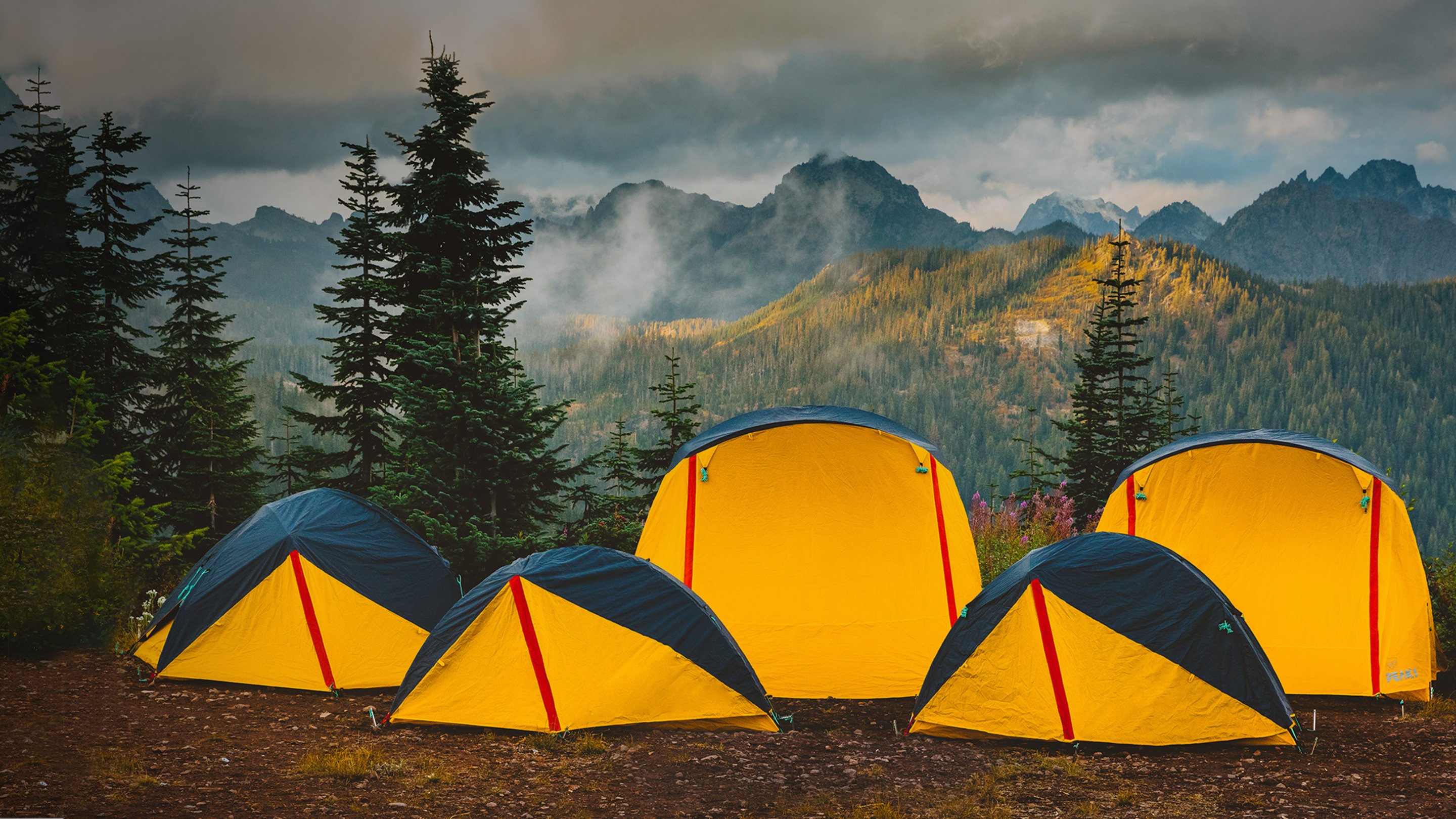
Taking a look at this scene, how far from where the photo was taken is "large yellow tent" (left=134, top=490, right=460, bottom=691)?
878 centimetres

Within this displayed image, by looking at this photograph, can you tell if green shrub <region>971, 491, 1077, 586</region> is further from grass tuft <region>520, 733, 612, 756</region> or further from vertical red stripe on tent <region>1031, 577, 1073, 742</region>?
grass tuft <region>520, 733, 612, 756</region>

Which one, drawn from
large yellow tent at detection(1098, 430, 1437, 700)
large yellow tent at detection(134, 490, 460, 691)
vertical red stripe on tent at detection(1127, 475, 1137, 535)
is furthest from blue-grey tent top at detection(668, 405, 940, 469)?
large yellow tent at detection(134, 490, 460, 691)

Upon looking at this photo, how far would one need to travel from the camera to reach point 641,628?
25.9ft

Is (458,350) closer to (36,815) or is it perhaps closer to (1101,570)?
(36,815)

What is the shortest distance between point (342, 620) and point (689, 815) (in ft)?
15.6

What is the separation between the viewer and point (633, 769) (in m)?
6.91

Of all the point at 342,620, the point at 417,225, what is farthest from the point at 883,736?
the point at 417,225

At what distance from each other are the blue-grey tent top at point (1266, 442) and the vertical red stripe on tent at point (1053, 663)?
11.8 ft

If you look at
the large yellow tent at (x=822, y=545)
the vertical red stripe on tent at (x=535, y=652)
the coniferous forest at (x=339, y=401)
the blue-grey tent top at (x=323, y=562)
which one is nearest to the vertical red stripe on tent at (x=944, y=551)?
the large yellow tent at (x=822, y=545)

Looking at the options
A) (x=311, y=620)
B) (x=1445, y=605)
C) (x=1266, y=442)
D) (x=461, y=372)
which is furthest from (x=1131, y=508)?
(x=461, y=372)

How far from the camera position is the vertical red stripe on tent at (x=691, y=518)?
32.1 ft

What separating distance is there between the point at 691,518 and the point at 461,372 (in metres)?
5.97

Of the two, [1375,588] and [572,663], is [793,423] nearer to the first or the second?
[572,663]

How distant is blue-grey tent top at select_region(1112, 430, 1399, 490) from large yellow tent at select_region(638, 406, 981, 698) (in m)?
2.35
